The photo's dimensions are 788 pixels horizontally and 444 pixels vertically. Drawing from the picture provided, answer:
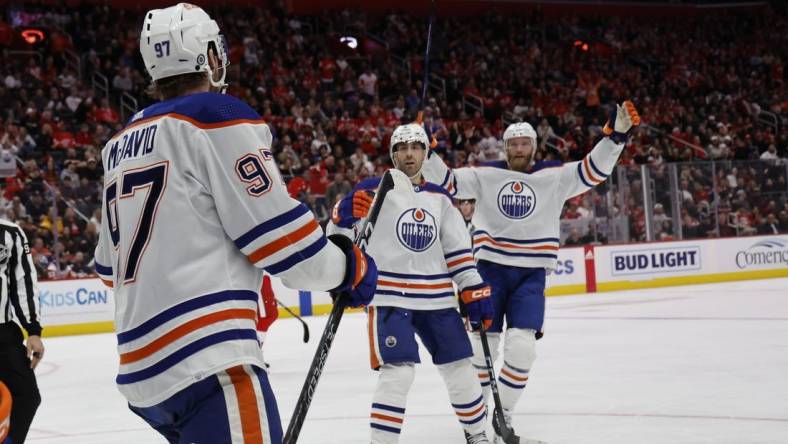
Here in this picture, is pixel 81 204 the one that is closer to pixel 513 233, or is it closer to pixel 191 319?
pixel 513 233

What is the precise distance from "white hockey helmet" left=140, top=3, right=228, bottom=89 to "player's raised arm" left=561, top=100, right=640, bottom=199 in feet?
12.7

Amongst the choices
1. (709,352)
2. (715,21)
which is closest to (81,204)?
(709,352)

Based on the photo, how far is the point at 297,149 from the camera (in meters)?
16.0

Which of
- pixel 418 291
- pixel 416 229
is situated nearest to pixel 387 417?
pixel 418 291

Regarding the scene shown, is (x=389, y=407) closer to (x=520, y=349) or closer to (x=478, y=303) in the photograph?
(x=478, y=303)

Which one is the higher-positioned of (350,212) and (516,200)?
(350,212)

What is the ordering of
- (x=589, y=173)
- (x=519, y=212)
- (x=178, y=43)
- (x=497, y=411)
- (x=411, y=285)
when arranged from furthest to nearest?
(x=589, y=173)
(x=519, y=212)
(x=497, y=411)
(x=411, y=285)
(x=178, y=43)

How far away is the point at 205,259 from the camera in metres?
2.10

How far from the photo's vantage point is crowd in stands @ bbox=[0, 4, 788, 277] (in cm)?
1393

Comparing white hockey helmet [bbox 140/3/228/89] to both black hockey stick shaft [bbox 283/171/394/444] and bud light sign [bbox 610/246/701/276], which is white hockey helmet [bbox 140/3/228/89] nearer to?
black hockey stick shaft [bbox 283/171/394/444]

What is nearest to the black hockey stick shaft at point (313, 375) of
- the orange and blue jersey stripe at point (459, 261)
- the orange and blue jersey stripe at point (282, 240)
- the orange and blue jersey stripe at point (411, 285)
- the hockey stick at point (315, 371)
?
the hockey stick at point (315, 371)

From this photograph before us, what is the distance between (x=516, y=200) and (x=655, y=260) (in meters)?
9.95

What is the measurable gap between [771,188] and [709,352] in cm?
859

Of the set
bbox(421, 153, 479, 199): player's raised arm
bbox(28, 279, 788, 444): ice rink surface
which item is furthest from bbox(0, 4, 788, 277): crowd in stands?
bbox(421, 153, 479, 199): player's raised arm
